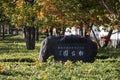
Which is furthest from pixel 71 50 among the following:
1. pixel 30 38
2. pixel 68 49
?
pixel 30 38

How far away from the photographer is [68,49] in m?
18.4

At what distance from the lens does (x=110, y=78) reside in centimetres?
1192

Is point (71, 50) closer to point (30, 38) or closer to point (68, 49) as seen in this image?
point (68, 49)

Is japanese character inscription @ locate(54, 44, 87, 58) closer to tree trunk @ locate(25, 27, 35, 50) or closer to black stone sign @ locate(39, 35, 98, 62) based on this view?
black stone sign @ locate(39, 35, 98, 62)

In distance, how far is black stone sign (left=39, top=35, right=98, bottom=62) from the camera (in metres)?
18.2

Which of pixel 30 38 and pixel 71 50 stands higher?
pixel 71 50

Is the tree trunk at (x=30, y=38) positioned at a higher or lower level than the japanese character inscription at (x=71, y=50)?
lower

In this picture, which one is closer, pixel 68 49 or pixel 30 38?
pixel 68 49

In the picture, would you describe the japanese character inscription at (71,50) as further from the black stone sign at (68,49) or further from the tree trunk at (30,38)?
the tree trunk at (30,38)

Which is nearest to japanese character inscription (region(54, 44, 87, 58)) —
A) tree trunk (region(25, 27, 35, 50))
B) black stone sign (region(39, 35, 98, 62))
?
black stone sign (region(39, 35, 98, 62))

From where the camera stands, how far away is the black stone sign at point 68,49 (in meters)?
18.2

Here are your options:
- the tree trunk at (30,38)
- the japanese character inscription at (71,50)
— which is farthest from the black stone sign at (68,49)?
the tree trunk at (30,38)

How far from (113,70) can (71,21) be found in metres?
14.3

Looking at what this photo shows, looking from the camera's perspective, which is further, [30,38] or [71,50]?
[30,38]
